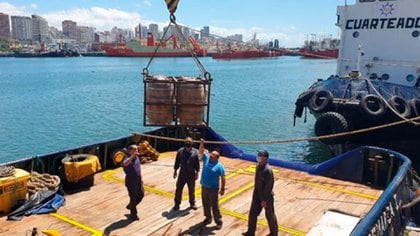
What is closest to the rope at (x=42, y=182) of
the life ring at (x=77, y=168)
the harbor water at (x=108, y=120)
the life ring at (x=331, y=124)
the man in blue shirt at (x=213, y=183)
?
the life ring at (x=77, y=168)

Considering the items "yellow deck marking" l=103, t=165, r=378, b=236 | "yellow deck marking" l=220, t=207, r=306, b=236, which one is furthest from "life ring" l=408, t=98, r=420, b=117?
"yellow deck marking" l=220, t=207, r=306, b=236

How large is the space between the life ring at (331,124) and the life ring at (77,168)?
8.48m

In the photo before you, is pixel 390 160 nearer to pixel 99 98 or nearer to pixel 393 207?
pixel 393 207

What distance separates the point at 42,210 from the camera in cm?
806

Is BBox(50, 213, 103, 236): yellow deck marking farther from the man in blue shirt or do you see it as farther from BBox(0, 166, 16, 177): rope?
the man in blue shirt

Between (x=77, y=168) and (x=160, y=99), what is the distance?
110 inches

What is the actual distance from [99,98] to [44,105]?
685 centimetres

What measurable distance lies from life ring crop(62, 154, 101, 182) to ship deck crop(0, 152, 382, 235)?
1.38 ft

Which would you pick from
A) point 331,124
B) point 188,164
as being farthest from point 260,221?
point 331,124

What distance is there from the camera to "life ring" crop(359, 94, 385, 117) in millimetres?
13891

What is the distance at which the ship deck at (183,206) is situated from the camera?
24.6 ft

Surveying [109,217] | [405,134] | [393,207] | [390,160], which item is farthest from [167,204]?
[405,134]

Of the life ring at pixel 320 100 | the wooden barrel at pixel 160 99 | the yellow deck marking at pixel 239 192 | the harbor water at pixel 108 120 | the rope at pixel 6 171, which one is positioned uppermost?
the wooden barrel at pixel 160 99

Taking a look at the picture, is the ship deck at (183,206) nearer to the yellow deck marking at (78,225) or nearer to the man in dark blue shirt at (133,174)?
the yellow deck marking at (78,225)
